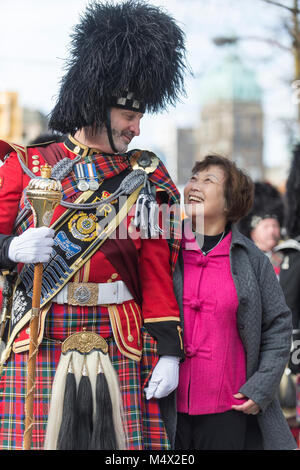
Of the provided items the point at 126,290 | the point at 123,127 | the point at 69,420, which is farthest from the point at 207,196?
the point at 69,420

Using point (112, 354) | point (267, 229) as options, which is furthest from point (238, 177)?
point (267, 229)

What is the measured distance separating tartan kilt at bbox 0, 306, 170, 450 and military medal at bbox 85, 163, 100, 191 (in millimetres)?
537

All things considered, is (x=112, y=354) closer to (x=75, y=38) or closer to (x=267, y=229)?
(x=75, y=38)

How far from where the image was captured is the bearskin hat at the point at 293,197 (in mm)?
6094

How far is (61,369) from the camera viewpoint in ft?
11.6

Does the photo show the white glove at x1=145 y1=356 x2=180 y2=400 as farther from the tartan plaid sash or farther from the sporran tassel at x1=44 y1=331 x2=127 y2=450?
the tartan plaid sash

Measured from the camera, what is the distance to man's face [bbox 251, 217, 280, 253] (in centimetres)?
669

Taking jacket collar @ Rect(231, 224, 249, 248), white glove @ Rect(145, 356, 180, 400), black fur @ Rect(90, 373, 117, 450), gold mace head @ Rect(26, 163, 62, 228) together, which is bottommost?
black fur @ Rect(90, 373, 117, 450)

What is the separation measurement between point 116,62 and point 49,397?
1.49m

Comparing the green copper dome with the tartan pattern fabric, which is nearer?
the tartan pattern fabric

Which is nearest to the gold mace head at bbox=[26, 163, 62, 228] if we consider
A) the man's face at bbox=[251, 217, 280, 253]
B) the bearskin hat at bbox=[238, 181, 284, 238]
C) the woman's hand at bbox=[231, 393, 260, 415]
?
the woman's hand at bbox=[231, 393, 260, 415]

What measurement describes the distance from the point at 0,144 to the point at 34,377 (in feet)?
3.41

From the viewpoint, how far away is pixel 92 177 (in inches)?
146

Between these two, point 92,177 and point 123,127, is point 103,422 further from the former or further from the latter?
point 123,127
